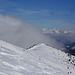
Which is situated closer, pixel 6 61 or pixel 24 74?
pixel 24 74

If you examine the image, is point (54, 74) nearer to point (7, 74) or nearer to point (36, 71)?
point (36, 71)

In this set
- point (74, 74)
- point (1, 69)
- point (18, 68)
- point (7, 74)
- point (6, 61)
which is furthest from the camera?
point (74, 74)

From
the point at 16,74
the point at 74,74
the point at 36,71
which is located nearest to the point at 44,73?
the point at 36,71

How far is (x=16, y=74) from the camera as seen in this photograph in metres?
19.2

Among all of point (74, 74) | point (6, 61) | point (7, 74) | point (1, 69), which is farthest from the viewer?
point (74, 74)

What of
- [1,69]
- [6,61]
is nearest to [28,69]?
[6,61]

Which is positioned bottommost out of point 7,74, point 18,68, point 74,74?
point 7,74

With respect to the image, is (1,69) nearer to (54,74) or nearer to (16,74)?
(16,74)

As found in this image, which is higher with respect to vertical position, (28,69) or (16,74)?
(28,69)

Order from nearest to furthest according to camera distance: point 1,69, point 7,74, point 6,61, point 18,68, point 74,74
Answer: point 7,74, point 1,69, point 18,68, point 6,61, point 74,74

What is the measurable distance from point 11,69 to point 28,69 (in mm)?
2656

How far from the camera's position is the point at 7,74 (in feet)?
60.2

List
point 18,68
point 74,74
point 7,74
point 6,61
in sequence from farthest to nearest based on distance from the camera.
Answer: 1. point 74,74
2. point 6,61
3. point 18,68
4. point 7,74

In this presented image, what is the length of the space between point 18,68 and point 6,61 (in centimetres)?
214
